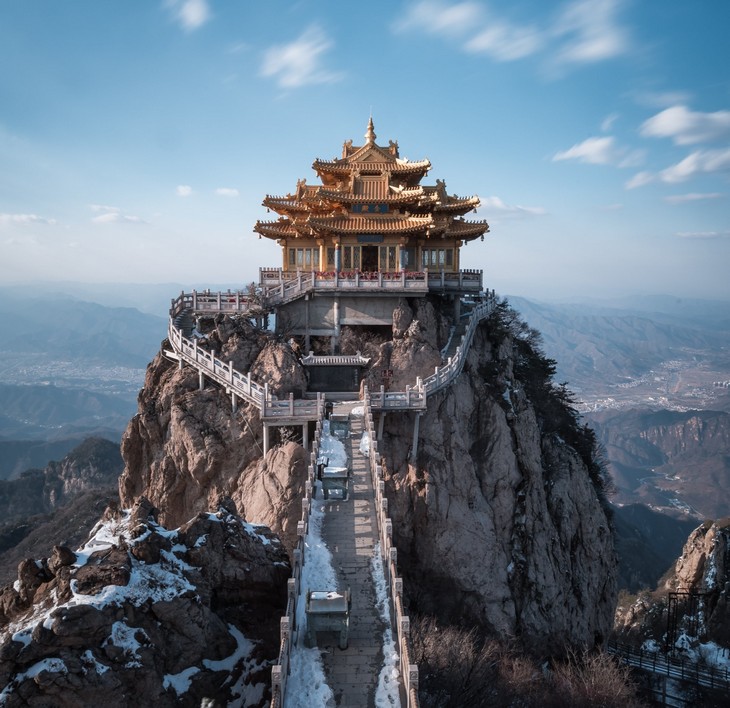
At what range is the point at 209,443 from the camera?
87.5ft

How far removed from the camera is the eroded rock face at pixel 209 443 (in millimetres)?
25031

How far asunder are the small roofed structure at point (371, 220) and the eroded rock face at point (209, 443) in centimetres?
699

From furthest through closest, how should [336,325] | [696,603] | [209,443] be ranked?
[696,603]
[336,325]
[209,443]

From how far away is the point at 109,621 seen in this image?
13523mm

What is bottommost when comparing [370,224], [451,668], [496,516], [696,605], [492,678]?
[696,605]

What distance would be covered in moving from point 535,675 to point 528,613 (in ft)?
19.0

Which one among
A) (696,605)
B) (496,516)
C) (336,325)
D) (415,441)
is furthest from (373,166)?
(696,605)

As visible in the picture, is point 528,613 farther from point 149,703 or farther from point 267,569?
point 149,703

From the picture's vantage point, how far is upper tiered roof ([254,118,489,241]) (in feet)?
110

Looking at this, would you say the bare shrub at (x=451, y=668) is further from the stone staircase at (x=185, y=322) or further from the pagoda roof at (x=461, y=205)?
the pagoda roof at (x=461, y=205)

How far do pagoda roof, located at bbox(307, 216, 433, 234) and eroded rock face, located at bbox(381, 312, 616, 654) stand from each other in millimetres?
6184

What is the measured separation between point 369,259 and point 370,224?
2291 mm

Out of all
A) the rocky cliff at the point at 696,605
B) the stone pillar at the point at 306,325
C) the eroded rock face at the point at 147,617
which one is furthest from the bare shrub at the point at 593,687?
the stone pillar at the point at 306,325

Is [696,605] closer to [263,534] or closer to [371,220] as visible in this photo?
[371,220]
